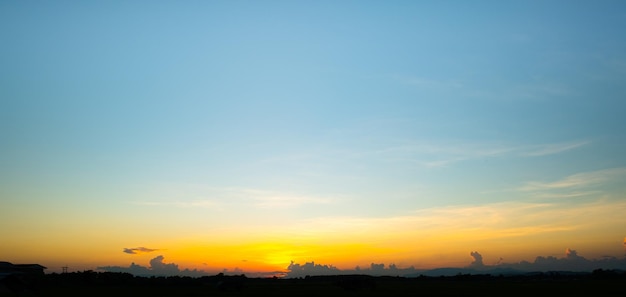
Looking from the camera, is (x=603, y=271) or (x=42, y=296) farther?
(x=603, y=271)

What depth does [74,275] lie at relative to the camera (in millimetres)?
137250

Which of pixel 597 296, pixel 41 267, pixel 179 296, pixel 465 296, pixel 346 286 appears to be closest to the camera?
pixel 597 296

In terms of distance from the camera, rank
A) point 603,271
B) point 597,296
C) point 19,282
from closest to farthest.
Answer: point 19,282, point 597,296, point 603,271

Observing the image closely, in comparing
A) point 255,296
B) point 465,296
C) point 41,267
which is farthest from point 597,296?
point 41,267

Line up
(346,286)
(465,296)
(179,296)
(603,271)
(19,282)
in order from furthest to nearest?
(603,271) < (346,286) < (179,296) < (465,296) < (19,282)

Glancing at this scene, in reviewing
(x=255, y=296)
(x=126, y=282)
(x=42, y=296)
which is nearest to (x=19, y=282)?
(x=42, y=296)

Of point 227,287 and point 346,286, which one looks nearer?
point 346,286

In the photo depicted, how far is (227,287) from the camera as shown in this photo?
93.4 m

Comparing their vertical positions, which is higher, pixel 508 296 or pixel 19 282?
pixel 19 282

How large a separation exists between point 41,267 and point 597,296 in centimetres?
12169

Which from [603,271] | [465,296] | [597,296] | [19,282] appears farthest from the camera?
[603,271]

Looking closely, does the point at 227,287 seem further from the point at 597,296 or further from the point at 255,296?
the point at 597,296

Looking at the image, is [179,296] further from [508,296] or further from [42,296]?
[508,296]

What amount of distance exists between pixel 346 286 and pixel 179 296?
29.7 metres
